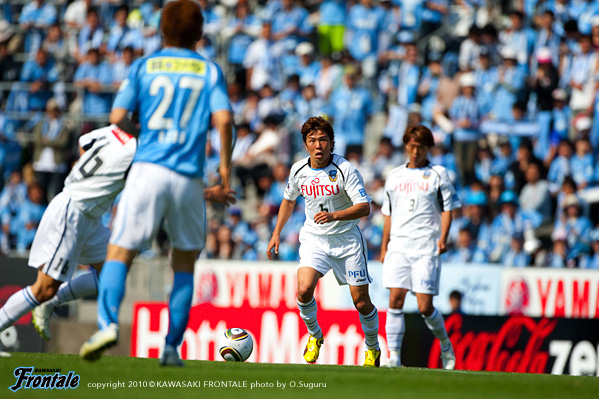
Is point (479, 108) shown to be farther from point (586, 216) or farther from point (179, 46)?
point (179, 46)

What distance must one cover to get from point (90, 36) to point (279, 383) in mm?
17379

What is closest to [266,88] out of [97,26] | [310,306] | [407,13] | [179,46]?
[407,13]

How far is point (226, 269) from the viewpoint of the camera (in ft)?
53.0

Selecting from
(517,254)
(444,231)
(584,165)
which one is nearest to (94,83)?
(517,254)

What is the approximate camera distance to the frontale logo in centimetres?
597

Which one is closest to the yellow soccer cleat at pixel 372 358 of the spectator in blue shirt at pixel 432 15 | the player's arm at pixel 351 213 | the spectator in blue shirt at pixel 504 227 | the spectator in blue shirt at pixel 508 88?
the player's arm at pixel 351 213

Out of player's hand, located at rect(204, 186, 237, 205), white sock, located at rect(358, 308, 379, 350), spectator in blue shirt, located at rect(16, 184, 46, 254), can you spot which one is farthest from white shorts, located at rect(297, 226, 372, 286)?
spectator in blue shirt, located at rect(16, 184, 46, 254)

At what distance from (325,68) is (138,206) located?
538 inches

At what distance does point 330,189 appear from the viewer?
31.0 ft

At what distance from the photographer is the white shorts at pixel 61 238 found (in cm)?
799

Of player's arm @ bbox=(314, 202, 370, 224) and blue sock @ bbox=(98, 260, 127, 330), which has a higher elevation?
player's arm @ bbox=(314, 202, 370, 224)

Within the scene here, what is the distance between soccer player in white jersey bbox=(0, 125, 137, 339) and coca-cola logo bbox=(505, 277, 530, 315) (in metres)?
8.65

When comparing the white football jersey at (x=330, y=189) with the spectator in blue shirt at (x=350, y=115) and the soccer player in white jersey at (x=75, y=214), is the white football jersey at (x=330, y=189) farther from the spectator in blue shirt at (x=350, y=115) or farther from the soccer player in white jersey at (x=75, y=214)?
the spectator in blue shirt at (x=350, y=115)

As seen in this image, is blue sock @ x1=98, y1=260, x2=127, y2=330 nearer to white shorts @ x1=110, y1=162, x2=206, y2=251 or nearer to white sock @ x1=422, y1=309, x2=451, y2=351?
white shorts @ x1=110, y1=162, x2=206, y2=251
